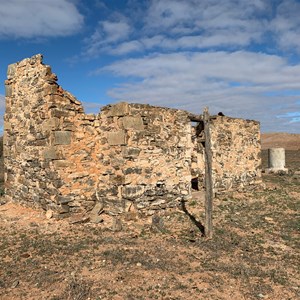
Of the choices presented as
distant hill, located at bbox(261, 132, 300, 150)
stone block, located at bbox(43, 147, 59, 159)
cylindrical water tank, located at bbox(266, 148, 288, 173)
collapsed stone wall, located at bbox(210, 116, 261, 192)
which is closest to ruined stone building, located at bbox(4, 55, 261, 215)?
stone block, located at bbox(43, 147, 59, 159)

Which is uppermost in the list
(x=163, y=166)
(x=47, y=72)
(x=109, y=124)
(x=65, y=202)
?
(x=47, y=72)

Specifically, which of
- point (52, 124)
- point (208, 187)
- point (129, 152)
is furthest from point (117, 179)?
point (208, 187)

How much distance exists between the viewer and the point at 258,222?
29.2 feet

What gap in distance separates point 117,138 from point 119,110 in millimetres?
776

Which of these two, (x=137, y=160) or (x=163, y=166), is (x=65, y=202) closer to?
(x=137, y=160)

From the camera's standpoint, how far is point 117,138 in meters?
8.88

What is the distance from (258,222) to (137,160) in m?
3.75

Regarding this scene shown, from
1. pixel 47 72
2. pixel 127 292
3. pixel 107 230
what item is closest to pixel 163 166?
pixel 107 230

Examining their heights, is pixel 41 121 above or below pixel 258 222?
above

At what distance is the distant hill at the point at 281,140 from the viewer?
52688 mm

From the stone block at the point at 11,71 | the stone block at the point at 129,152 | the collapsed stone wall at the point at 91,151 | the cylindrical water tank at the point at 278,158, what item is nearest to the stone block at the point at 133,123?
the collapsed stone wall at the point at 91,151

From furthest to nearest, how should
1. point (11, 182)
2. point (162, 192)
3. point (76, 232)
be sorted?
1. point (11, 182)
2. point (162, 192)
3. point (76, 232)

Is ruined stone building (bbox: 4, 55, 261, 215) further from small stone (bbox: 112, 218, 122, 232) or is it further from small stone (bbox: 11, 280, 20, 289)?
small stone (bbox: 11, 280, 20, 289)

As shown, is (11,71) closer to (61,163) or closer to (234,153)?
(61,163)
